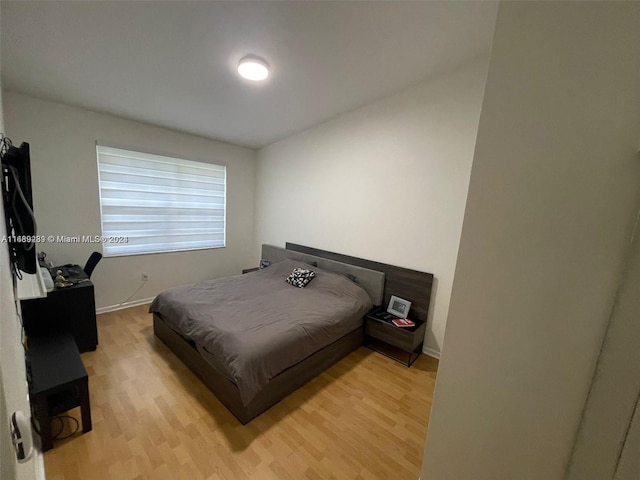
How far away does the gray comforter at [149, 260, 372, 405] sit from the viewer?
1.65m

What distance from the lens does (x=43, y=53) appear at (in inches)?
71.4

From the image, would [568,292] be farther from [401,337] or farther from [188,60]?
[188,60]

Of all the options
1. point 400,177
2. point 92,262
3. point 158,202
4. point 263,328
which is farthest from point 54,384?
point 400,177

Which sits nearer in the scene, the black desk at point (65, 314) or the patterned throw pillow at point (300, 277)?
the black desk at point (65, 314)

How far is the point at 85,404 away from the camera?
148cm

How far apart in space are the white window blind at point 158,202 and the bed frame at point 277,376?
1.49m

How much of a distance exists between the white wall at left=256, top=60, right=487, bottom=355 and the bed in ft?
1.69

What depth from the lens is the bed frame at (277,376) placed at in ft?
5.48

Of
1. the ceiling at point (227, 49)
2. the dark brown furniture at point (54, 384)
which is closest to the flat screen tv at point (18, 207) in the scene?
the dark brown furniture at point (54, 384)

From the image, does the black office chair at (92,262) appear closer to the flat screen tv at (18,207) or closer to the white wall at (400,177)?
the flat screen tv at (18,207)

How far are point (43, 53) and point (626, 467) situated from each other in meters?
3.86

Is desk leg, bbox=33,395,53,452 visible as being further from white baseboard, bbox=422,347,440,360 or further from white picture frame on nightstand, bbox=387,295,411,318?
→ white baseboard, bbox=422,347,440,360

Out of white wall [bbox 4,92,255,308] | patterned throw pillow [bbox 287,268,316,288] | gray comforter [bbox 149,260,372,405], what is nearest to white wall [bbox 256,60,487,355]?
patterned throw pillow [bbox 287,268,316,288]

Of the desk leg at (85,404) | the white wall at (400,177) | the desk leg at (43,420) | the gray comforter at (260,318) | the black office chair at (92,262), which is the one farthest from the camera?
the black office chair at (92,262)
